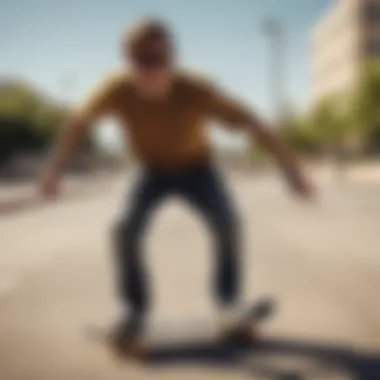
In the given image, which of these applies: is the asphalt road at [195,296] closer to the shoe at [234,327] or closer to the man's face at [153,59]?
the shoe at [234,327]

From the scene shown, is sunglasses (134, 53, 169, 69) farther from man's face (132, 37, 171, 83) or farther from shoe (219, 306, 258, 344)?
shoe (219, 306, 258, 344)

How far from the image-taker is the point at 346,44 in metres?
77.6

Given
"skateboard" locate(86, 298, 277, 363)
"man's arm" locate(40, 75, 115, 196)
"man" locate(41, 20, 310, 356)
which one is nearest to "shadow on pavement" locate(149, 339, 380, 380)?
"skateboard" locate(86, 298, 277, 363)

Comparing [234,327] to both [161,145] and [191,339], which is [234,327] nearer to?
[191,339]

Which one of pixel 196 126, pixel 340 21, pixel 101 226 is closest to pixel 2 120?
pixel 101 226

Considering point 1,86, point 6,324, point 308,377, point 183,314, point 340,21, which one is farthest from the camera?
point 340,21

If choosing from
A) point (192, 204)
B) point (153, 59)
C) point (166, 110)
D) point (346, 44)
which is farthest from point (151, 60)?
point (346, 44)

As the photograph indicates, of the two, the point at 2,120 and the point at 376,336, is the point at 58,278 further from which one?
the point at 2,120

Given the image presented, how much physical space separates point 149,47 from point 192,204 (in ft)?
2.82

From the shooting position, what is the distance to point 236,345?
11.5ft

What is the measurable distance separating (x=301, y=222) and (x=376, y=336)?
754 centimetres

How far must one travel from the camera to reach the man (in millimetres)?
3035

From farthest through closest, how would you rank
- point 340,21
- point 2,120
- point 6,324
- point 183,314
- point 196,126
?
point 340,21 → point 2,120 → point 183,314 → point 6,324 → point 196,126

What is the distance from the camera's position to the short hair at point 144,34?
113 inches
